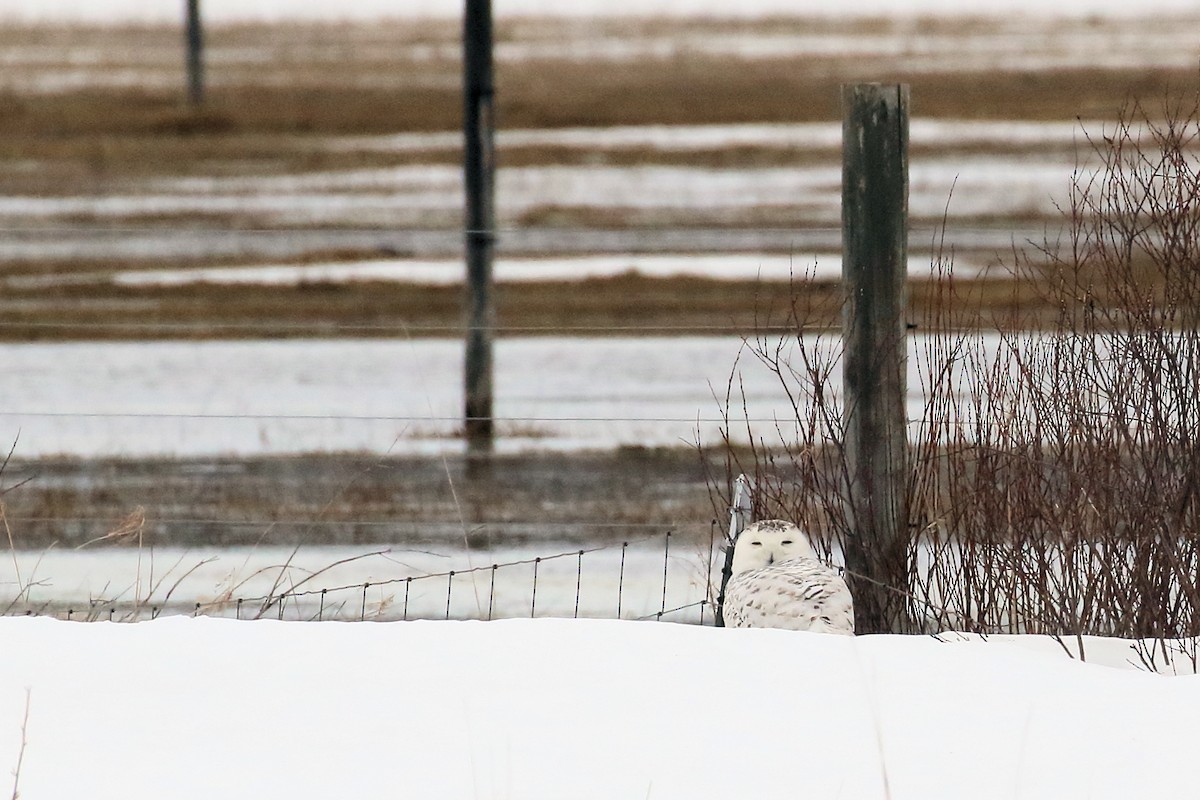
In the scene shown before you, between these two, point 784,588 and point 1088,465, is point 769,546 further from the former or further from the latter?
point 1088,465

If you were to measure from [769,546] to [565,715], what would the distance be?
1.01m

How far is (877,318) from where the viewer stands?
422 cm

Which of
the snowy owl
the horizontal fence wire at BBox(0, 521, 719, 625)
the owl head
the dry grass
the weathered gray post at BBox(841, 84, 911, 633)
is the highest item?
the weathered gray post at BBox(841, 84, 911, 633)

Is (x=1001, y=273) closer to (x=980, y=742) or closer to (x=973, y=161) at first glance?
(x=973, y=161)

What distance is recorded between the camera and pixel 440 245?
1424 centimetres

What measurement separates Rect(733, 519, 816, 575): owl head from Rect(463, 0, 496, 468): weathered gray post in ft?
12.0

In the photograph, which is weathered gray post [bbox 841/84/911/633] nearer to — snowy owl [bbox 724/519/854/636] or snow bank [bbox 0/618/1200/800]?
snowy owl [bbox 724/519/854/636]

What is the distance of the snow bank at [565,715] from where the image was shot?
2.95m

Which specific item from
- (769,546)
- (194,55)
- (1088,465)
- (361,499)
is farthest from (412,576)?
(194,55)

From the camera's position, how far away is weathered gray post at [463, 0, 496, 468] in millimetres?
7734

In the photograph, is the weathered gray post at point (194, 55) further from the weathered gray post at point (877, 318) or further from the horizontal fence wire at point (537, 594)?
the weathered gray post at point (877, 318)

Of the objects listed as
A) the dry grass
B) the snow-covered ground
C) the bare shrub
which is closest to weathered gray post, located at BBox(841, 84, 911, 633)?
the bare shrub

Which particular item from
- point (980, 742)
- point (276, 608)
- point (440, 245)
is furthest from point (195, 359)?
point (980, 742)

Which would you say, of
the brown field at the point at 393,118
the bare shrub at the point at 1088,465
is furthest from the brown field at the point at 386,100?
the bare shrub at the point at 1088,465
